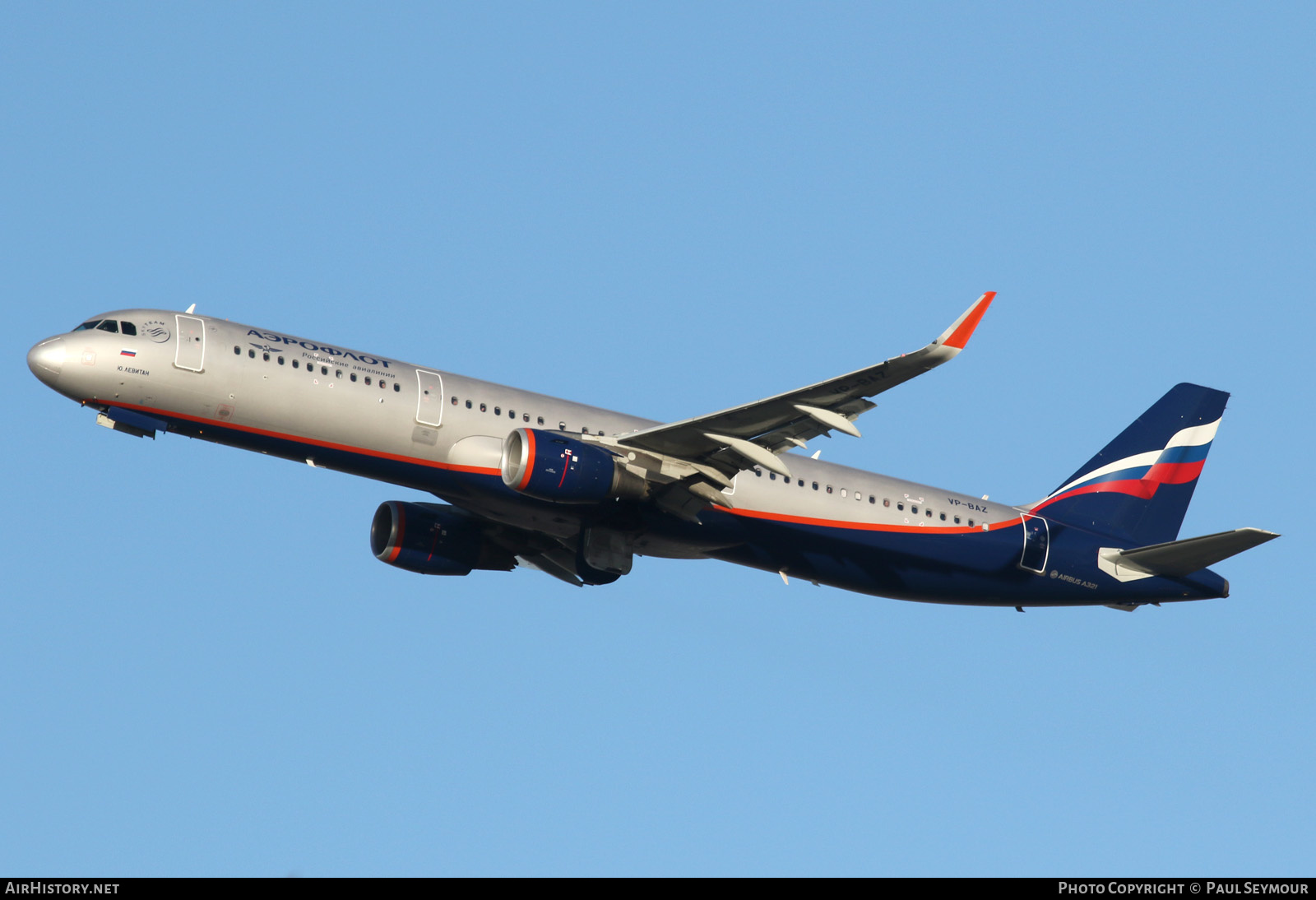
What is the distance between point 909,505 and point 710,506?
678 centimetres

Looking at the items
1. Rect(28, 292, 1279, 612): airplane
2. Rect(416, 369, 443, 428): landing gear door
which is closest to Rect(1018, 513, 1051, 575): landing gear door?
Answer: Rect(28, 292, 1279, 612): airplane

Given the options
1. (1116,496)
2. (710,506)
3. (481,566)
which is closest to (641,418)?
(710,506)

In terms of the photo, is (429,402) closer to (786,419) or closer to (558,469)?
(558,469)

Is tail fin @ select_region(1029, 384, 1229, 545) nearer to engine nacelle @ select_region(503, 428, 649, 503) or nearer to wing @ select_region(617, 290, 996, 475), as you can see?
wing @ select_region(617, 290, 996, 475)

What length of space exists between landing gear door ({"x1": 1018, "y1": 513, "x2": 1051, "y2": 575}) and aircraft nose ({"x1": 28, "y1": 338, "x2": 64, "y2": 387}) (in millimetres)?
28104

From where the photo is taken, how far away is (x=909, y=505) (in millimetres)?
43781

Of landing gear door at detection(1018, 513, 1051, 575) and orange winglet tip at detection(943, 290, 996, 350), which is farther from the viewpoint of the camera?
landing gear door at detection(1018, 513, 1051, 575)

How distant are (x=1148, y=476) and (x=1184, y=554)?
5.20m

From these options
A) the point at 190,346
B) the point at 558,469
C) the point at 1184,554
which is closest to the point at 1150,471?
the point at 1184,554

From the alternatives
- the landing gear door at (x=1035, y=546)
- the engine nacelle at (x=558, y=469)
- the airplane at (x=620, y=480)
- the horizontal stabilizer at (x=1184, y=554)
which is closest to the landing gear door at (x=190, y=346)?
the airplane at (x=620, y=480)

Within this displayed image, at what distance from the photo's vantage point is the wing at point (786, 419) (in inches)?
1314

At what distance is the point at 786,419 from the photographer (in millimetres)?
37250

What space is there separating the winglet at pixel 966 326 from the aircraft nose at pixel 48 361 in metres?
22.0

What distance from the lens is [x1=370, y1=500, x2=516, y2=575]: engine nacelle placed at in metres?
44.7
